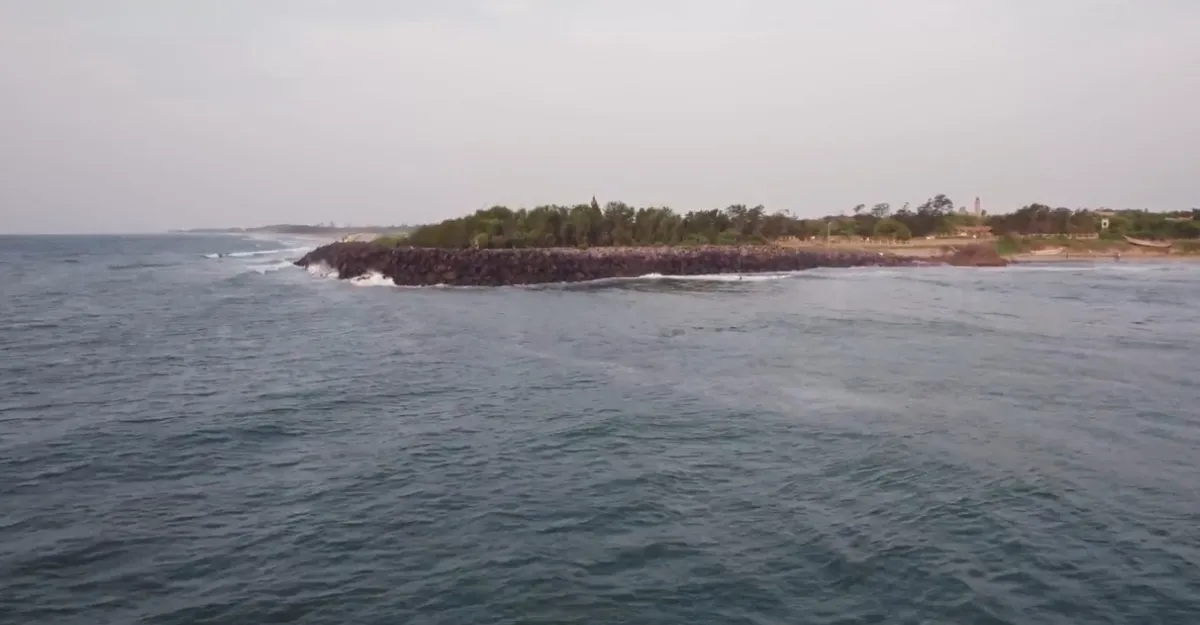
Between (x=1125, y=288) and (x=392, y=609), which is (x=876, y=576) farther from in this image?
(x=1125, y=288)

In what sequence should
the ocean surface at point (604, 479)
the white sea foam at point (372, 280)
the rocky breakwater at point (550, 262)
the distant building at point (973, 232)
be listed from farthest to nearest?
1. the distant building at point (973, 232)
2. the rocky breakwater at point (550, 262)
3. the white sea foam at point (372, 280)
4. the ocean surface at point (604, 479)

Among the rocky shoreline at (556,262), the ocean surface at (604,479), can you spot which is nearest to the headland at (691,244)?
the rocky shoreline at (556,262)

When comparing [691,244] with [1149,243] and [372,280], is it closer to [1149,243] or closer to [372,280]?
[372,280]

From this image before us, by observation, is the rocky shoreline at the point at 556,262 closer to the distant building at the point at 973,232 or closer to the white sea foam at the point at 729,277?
the white sea foam at the point at 729,277

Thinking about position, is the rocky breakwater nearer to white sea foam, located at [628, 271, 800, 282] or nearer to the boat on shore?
white sea foam, located at [628, 271, 800, 282]

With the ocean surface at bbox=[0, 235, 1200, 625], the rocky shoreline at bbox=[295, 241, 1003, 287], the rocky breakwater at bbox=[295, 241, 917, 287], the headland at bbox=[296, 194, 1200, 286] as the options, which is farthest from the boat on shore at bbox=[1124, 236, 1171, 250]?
the ocean surface at bbox=[0, 235, 1200, 625]

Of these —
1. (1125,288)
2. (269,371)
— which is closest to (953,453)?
(269,371)
